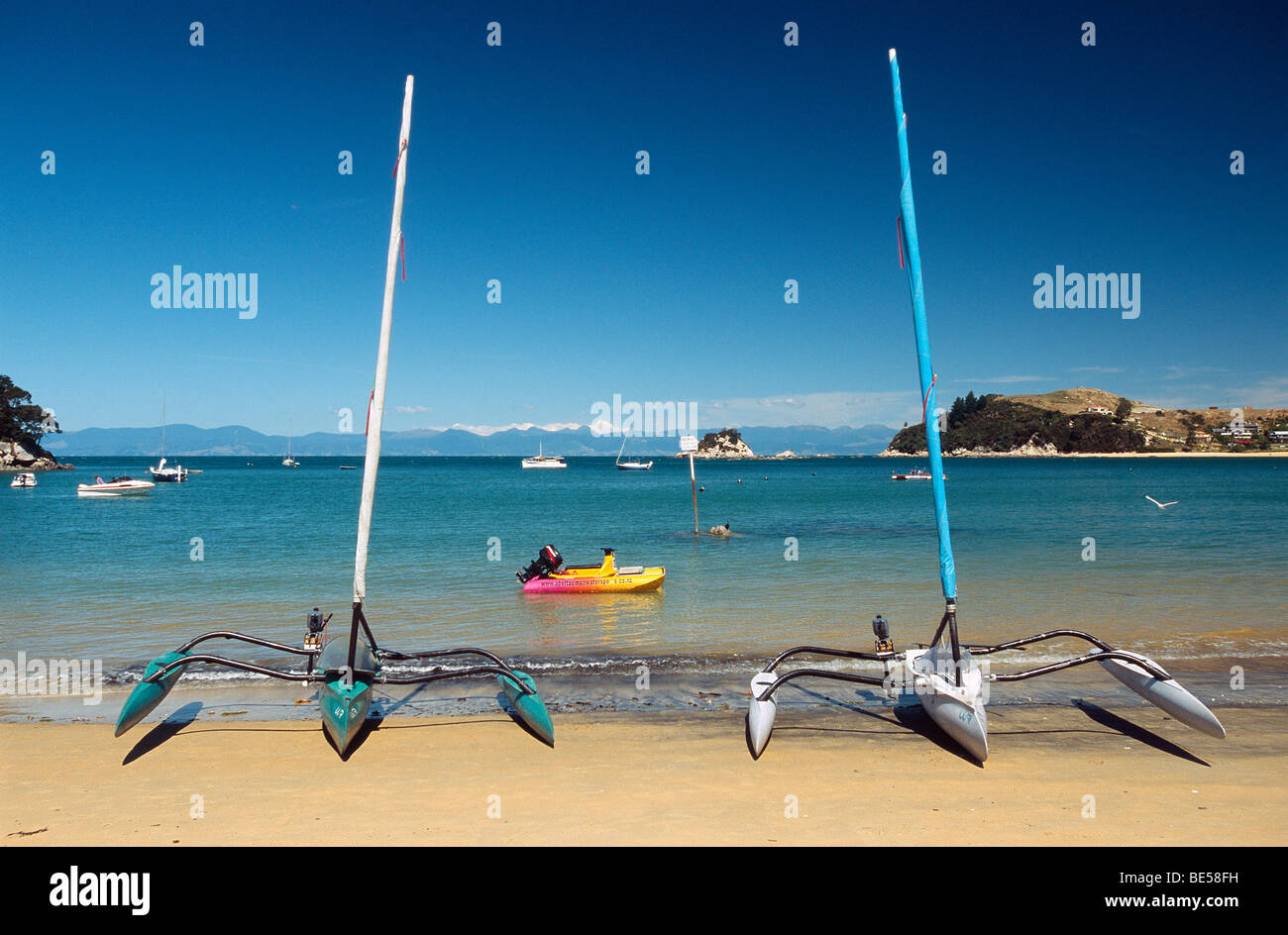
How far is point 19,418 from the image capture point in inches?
4129

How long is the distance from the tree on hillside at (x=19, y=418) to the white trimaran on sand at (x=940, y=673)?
128 meters

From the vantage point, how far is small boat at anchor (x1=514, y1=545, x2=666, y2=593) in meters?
20.2

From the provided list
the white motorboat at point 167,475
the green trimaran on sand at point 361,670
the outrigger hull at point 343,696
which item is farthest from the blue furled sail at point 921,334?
the white motorboat at point 167,475

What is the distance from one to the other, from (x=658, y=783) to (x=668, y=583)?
50.8 feet

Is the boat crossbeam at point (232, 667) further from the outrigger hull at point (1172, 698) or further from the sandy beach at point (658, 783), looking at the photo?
the outrigger hull at point (1172, 698)

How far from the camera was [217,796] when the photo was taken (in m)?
6.82

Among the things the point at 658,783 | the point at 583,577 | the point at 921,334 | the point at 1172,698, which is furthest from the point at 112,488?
the point at 1172,698

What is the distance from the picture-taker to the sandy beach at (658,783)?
5973 millimetres

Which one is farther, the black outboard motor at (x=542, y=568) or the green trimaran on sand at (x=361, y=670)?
the black outboard motor at (x=542, y=568)

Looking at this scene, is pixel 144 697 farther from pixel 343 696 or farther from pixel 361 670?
pixel 343 696

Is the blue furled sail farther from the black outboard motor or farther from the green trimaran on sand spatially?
the black outboard motor

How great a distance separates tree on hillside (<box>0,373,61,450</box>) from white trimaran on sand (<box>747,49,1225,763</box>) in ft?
420
